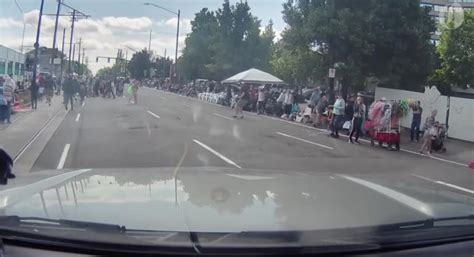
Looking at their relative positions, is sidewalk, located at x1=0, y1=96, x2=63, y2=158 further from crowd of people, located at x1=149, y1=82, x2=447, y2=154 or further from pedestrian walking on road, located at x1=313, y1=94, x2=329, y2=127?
pedestrian walking on road, located at x1=313, y1=94, x2=329, y2=127

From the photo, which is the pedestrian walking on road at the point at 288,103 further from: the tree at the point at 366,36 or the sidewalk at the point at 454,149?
the sidewalk at the point at 454,149

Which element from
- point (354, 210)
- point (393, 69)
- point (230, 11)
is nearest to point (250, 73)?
point (230, 11)

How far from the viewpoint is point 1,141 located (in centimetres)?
1325

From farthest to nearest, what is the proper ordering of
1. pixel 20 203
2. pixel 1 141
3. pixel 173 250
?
pixel 1 141 → pixel 20 203 → pixel 173 250

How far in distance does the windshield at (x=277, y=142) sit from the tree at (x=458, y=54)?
3.3 inches

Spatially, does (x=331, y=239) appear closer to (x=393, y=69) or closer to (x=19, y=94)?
(x=393, y=69)

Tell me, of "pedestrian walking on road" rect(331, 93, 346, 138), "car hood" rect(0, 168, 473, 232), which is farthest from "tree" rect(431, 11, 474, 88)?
"car hood" rect(0, 168, 473, 232)

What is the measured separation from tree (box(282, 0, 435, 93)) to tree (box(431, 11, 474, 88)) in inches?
240

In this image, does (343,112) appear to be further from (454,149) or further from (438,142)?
(454,149)

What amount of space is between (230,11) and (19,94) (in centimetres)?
1106

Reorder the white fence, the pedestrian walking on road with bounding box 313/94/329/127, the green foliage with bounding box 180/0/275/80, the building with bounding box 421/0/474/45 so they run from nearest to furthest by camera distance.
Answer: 1. the white fence
2. the building with bounding box 421/0/474/45
3. the pedestrian walking on road with bounding box 313/94/329/127
4. the green foliage with bounding box 180/0/275/80

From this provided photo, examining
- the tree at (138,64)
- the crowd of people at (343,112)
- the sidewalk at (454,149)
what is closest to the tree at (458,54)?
the crowd of people at (343,112)

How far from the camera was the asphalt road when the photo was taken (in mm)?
10852

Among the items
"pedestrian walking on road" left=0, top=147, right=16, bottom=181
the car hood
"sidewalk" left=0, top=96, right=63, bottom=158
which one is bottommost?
"sidewalk" left=0, top=96, right=63, bottom=158
